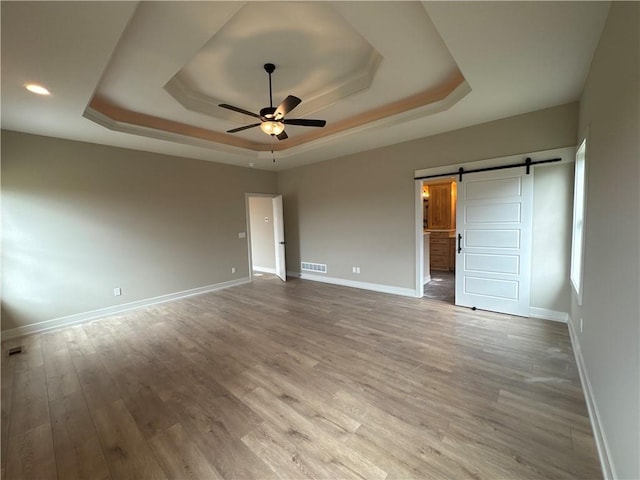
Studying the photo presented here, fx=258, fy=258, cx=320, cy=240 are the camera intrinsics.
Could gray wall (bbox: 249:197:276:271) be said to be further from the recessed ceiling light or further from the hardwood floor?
the recessed ceiling light

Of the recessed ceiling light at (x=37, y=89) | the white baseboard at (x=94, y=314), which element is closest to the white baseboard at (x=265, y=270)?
the white baseboard at (x=94, y=314)

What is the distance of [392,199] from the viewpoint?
482 centimetres

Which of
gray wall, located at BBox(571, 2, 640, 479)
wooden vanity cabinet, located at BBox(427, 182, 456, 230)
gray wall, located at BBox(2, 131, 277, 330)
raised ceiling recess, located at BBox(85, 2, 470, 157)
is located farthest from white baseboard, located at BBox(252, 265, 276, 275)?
gray wall, located at BBox(571, 2, 640, 479)

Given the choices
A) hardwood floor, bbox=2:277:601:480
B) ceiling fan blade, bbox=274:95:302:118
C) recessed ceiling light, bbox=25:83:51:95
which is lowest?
hardwood floor, bbox=2:277:601:480

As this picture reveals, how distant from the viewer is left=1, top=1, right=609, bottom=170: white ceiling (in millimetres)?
1794

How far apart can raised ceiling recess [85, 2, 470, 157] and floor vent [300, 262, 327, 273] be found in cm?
301

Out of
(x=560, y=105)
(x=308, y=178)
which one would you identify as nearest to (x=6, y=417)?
(x=308, y=178)

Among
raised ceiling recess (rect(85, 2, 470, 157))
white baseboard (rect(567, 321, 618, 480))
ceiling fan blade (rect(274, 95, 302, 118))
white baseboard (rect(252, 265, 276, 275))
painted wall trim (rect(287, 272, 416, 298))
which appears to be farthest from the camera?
white baseboard (rect(252, 265, 276, 275))

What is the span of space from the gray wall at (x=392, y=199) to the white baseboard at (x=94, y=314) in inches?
99.3

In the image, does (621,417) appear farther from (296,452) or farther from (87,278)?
(87,278)

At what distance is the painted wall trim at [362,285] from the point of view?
478 centimetres

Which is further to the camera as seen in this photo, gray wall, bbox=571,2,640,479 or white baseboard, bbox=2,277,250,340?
white baseboard, bbox=2,277,250,340

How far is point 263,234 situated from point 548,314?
644 cm

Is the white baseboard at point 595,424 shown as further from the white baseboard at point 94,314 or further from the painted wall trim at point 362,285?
the white baseboard at point 94,314
